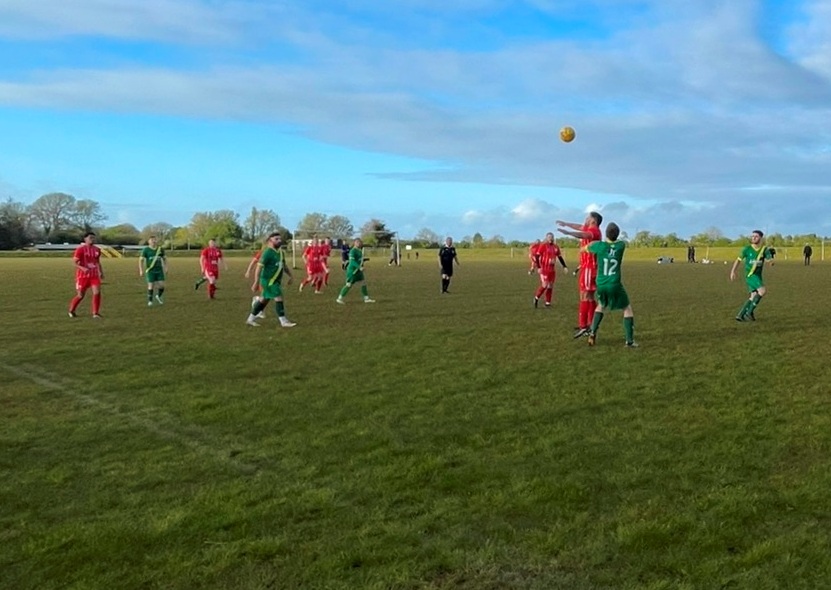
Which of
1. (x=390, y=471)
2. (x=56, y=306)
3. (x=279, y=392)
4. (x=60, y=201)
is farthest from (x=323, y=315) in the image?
(x=60, y=201)

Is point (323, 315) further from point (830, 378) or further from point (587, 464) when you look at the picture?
point (587, 464)

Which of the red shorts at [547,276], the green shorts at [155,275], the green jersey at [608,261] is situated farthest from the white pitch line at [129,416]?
the red shorts at [547,276]

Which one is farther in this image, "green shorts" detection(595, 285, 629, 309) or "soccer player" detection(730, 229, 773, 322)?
"soccer player" detection(730, 229, 773, 322)

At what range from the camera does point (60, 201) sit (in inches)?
5413

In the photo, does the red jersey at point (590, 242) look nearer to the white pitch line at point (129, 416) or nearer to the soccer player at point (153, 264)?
the white pitch line at point (129, 416)

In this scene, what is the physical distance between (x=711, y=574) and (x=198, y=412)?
5535 mm

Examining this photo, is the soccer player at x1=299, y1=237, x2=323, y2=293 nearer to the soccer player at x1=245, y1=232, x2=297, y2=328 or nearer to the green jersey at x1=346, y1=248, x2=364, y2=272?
the green jersey at x1=346, y1=248, x2=364, y2=272

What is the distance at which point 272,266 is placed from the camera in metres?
16.2

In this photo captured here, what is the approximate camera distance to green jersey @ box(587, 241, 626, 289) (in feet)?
41.7

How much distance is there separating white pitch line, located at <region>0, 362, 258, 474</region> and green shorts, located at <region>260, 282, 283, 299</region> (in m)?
5.67

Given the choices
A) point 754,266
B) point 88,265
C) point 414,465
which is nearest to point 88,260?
point 88,265

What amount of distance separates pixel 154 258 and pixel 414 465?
17.4 meters

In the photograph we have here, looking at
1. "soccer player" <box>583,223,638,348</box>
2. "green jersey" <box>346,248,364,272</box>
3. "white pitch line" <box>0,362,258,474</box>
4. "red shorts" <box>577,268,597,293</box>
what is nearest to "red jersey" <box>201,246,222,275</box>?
"green jersey" <box>346,248,364,272</box>

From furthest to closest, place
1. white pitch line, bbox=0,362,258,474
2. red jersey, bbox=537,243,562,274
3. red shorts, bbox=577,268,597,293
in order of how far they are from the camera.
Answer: red jersey, bbox=537,243,562,274
red shorts, bbox=577,268,597,293
white pitch line, bbox=0,362,258,474
